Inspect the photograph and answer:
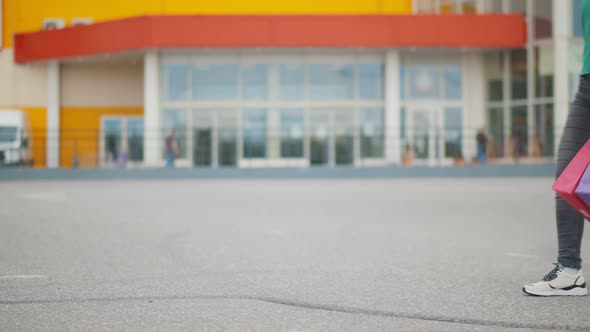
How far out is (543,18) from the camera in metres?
24.9

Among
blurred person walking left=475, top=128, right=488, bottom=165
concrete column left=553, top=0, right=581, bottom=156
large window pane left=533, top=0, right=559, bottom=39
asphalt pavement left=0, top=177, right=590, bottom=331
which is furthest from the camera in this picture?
large window pane left=533, top=0, right=559, bottom=39

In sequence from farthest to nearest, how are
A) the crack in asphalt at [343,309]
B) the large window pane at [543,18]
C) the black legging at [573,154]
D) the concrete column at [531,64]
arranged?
1. the concrete column at [531,64]
2. the large window pane at [543,18]
3. the black legging at [573,154]
4. the crack in asphalt at [343,309]

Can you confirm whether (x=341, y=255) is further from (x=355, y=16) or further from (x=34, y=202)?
(x=355, y=16)

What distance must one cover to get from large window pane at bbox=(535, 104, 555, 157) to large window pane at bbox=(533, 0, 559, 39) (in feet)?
8.41

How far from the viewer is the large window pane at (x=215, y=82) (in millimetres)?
27516

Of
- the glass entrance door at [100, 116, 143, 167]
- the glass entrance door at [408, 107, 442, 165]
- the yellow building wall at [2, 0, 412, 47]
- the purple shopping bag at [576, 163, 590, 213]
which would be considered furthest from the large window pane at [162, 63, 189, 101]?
the purple shopping bag at [576, 163, 590, 213]

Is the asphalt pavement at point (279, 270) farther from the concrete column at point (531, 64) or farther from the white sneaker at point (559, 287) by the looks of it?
the concrete column at point (531, 64)

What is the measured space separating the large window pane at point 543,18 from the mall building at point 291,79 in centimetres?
7

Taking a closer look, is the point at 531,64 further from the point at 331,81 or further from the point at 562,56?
the point at 331,81

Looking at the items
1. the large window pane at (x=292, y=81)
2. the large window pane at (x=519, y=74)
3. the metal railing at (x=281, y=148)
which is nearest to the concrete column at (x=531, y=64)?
the large window pane at (x=519, y=74)

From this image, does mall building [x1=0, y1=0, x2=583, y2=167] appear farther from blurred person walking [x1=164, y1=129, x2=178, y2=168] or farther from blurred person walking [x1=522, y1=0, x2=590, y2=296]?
blurred person walking [x1=522, y1=0, x2=590, y2=296]

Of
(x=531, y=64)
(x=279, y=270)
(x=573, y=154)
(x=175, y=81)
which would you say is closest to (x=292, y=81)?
(x=175, y=81)

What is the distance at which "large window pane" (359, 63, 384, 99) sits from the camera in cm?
2758

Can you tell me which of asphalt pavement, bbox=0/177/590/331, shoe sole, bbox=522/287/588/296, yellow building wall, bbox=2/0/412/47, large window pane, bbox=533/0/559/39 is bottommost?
asphalt pavement, bbox=0/177/590/331
